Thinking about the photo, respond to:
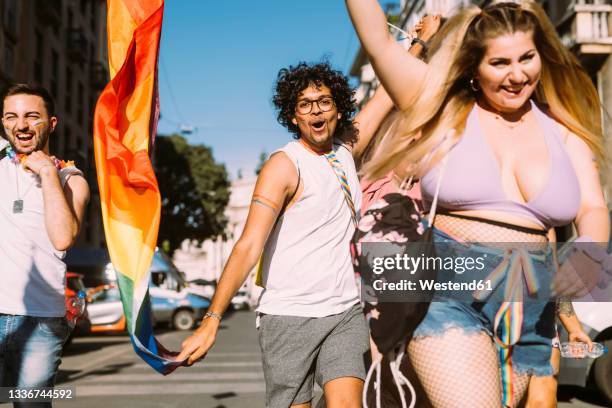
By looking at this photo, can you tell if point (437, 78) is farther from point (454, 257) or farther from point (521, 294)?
point (521, 294)

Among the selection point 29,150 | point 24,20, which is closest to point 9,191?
point 29,150

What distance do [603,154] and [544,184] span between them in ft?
1.08

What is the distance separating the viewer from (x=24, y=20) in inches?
1056

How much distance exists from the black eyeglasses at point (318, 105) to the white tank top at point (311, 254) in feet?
0.92

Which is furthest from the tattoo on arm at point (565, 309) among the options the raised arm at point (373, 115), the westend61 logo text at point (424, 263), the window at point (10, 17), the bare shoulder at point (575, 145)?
the window at point (10, 17)

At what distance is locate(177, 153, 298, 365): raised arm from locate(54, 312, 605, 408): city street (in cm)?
447

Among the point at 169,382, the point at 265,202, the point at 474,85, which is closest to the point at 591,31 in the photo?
the point at 169,382

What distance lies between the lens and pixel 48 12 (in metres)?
28.5

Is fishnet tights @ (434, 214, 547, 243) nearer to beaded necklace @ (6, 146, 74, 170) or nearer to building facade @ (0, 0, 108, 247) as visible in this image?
beaded necklace @ (6, 146, 74, 170)

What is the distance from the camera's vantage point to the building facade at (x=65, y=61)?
25766 mm

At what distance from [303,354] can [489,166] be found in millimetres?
1366

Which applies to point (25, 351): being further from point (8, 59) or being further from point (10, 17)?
point (10, 17)

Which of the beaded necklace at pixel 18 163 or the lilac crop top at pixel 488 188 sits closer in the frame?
the lilac crop top at pixel 488 188

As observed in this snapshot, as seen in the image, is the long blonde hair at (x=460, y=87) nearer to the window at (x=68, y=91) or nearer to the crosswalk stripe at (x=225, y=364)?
the crosswalk stripe at (x=225, y=364)
